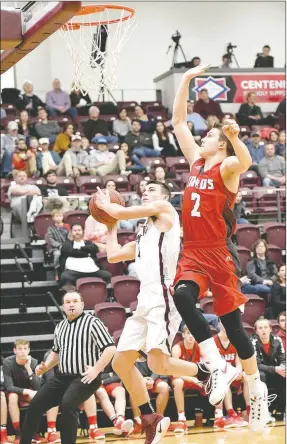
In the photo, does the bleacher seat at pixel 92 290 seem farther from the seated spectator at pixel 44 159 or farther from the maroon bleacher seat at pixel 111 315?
the seated spectator at pixel 44 159

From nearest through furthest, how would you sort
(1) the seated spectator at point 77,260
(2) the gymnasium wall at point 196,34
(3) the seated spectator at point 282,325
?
(3) the seated spectator at point 282,325
(1) the seated spectator at point 77,260
(2) the gymnasium wall at point 196,34

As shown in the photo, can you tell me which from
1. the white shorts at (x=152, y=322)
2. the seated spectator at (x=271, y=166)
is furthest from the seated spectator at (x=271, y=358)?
the seated spectator at (x=271, y=166)

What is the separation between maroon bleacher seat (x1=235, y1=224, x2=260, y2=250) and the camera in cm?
1529

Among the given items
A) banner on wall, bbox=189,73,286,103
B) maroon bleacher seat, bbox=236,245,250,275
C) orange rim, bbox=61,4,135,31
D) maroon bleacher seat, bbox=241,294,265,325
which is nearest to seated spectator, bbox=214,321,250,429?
maroon bleacher seat, bbox=241,294,265,325

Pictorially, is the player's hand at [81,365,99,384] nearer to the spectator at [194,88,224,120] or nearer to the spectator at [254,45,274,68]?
the spectator at [194,88,224,120]

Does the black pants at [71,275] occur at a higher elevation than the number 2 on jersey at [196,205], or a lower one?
lower

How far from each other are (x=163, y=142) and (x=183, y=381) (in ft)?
25.8

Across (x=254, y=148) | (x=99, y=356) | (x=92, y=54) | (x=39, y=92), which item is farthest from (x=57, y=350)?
(x=39, y=92)

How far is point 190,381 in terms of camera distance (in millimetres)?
12023

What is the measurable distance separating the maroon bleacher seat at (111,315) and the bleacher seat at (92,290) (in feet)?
1.61

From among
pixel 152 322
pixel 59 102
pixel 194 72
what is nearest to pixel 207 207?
pixel 194 72

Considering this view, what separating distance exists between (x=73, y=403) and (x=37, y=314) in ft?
17.1

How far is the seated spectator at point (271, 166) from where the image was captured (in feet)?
57.9

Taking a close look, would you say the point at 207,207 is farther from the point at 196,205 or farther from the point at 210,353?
the point at 210,353
